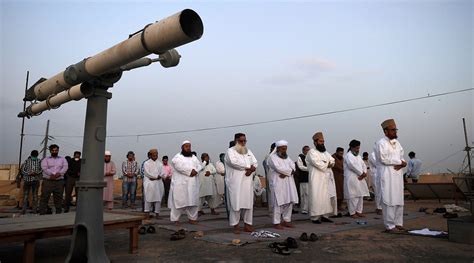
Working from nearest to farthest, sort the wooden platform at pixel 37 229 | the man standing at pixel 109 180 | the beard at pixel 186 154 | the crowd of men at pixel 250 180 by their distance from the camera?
the wooden platform at pixel 37 229, the crowd of men at pixel 250 180, the beard at pixel 186 154, the man standing at pixel 109 180

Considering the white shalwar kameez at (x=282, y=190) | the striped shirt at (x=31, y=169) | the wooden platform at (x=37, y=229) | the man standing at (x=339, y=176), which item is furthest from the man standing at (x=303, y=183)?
the striped shirt at (x=31, y=169)

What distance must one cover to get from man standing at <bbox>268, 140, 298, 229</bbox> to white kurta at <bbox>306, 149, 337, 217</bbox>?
27.4 inches

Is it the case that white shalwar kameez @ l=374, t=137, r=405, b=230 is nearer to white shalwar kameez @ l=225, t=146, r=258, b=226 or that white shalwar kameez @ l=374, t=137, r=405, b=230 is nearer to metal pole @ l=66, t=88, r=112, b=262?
white shalwar kameez @ l=225, t=146, r=258, b=226

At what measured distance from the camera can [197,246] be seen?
201 inches

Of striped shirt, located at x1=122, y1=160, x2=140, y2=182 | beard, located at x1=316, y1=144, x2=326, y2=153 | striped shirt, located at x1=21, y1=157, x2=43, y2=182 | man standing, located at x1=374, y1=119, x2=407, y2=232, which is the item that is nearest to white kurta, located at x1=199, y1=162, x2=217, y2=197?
striped shirt, located at x1=122, y1=160, x2=140, y2=182

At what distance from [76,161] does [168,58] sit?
7917 millimetres

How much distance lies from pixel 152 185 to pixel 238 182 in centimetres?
405

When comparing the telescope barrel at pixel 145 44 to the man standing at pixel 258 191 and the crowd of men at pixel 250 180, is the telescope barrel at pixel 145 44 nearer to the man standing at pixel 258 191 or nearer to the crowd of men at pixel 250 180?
the crowd of men at pixel 250 180

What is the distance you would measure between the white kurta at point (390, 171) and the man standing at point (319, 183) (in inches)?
54.4

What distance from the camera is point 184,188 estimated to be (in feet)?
25.4

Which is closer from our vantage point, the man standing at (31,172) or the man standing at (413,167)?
the man standing at (31,172)

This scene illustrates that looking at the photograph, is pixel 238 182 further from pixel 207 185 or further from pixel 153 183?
pixel 207 185

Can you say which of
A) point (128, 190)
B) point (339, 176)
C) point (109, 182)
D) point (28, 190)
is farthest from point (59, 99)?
point (339, 176)

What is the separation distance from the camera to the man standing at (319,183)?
7.62 m
